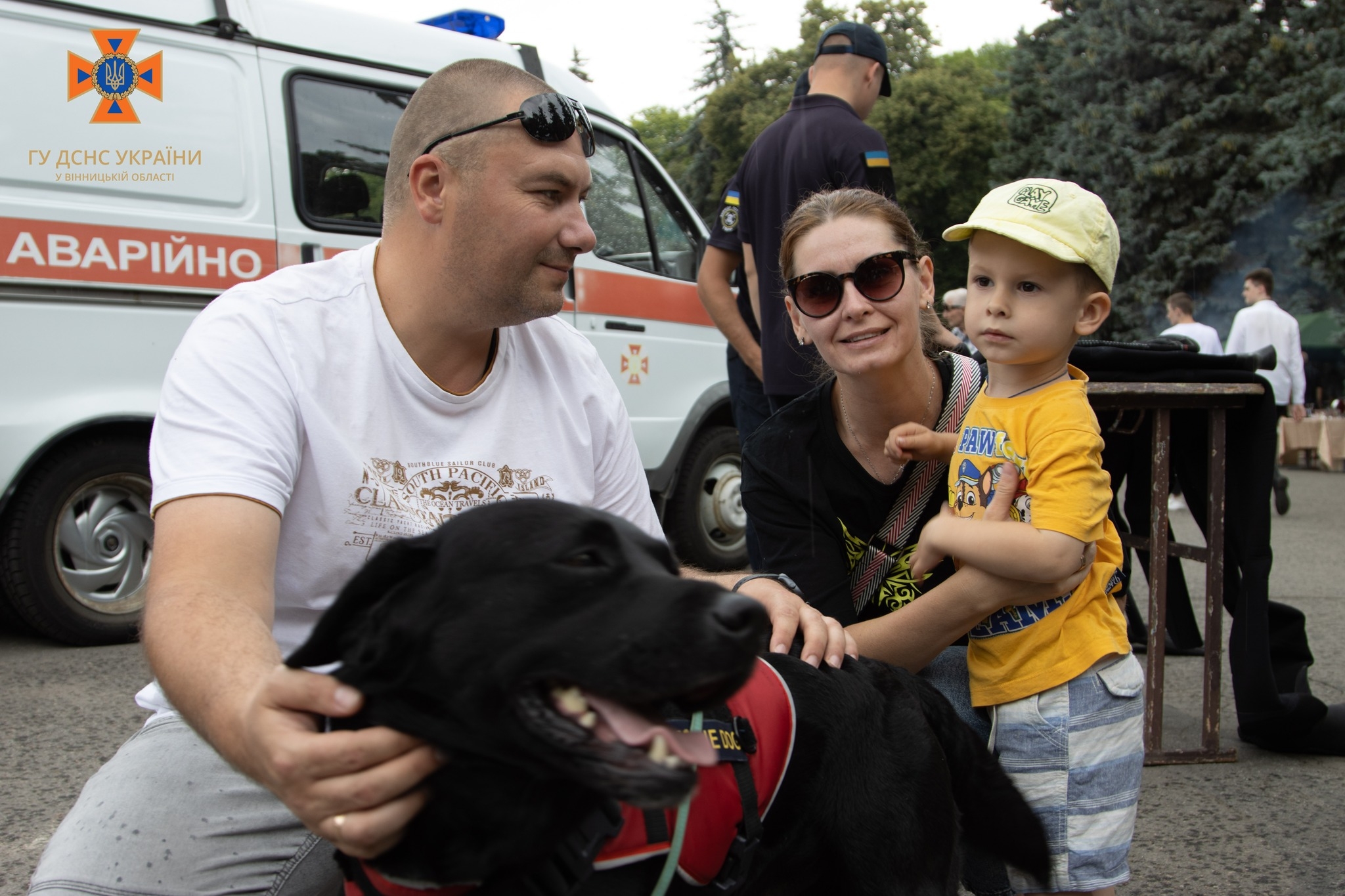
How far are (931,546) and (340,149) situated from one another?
391 cm

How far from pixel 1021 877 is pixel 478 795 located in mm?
1436

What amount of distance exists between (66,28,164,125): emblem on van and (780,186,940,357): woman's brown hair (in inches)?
127

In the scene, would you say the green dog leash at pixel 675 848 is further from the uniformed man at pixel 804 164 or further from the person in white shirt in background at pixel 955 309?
the person in white shirt in background at pixel 955 309

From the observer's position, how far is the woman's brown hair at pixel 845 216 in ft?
8.01

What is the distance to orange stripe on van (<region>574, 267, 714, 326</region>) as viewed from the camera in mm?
5699

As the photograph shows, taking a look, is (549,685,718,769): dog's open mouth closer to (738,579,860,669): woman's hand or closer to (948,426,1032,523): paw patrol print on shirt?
(738,579,860,669): woman's hand

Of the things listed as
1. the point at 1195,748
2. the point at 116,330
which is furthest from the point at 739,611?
the point at 116,330

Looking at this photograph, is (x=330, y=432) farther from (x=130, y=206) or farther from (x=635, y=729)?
(x=130, y=206)

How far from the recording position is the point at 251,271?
15.6 ft

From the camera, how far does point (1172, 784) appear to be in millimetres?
3361

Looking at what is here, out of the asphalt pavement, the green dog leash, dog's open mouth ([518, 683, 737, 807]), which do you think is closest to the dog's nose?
dog's open mouth ([518, 683, 737, 807])

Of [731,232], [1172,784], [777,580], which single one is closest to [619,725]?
[777,580]

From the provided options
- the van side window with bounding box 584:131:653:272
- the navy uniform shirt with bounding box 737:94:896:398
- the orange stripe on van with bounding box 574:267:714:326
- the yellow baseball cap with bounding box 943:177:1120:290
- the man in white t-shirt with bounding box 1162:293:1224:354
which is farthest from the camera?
the man in white t-shirt with bounding box 1162:293:1224:354

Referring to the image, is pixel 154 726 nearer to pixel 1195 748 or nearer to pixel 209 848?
pixel 209 848
